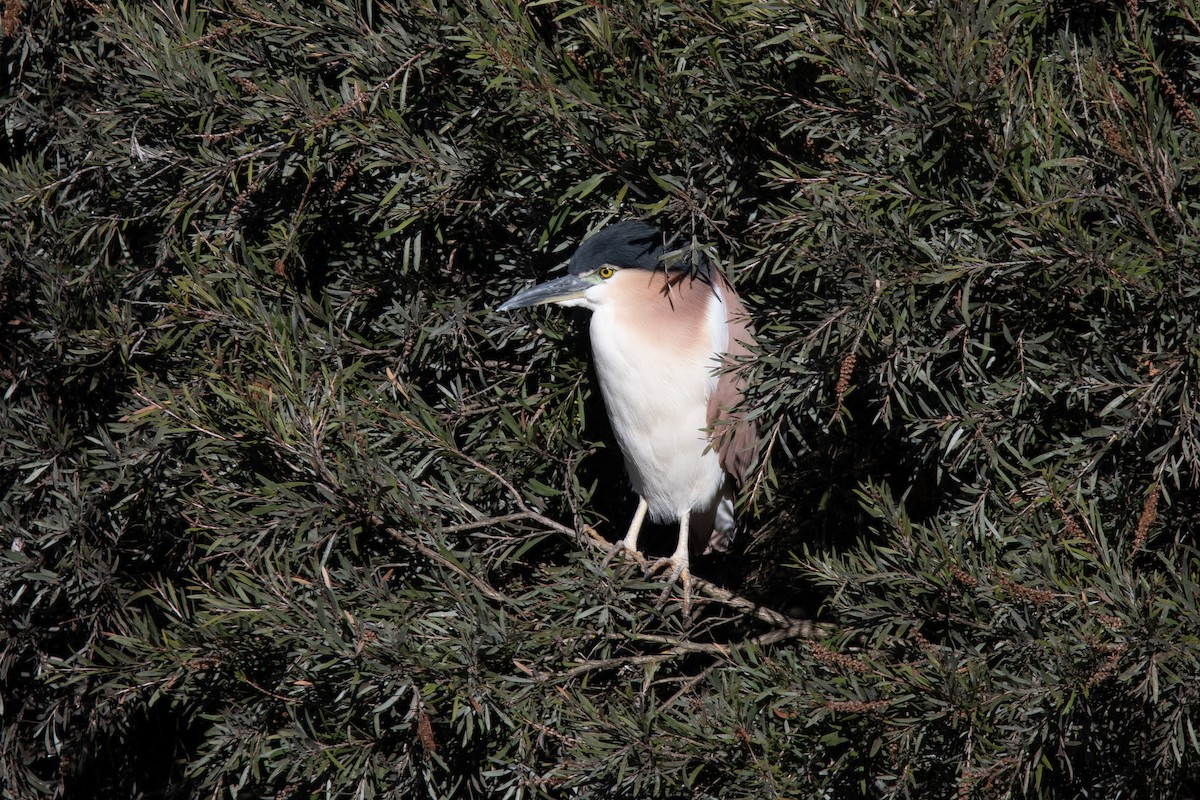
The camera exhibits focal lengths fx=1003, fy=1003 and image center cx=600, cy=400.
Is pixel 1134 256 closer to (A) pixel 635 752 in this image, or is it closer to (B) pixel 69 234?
(A) pixel 635 752

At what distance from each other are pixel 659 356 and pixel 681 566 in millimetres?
464

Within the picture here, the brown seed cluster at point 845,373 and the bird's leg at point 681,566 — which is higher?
the brown seed cluster at point 845,373

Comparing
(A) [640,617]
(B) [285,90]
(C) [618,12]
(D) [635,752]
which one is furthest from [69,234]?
(D) [635,752]

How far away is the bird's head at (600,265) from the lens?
6.58ft

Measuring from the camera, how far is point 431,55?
6.07 ft

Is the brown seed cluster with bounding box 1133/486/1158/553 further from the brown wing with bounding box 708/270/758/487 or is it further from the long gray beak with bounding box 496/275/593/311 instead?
the long gray beak with bounding box 496/275/593/311

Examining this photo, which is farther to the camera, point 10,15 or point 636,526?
point 636,526

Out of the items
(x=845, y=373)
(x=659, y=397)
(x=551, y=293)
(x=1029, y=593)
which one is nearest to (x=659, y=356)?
(x=659, y=397)

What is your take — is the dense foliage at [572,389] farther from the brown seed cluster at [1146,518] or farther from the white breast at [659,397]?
the white breast at [659,397]

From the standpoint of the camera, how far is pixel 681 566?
221cm

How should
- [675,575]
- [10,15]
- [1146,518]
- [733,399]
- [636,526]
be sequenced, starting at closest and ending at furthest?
[1146,518] → [675,575] → [10,15] → [733,399] → [636,526]

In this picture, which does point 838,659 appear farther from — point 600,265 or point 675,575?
point 600,265

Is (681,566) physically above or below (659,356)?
below

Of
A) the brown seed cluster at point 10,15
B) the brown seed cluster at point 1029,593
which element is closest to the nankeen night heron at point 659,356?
the brown seed cluster at point 1029,593
